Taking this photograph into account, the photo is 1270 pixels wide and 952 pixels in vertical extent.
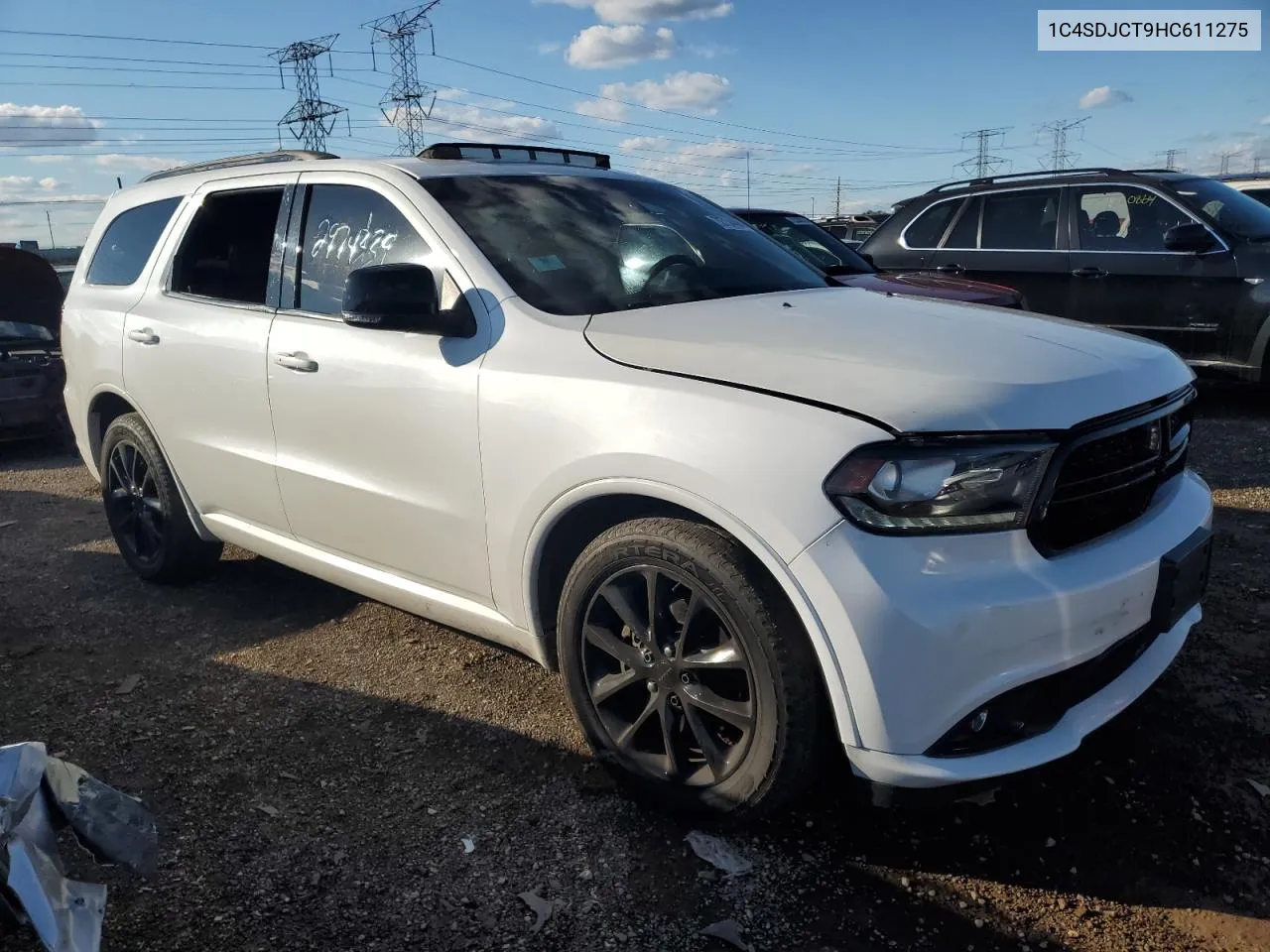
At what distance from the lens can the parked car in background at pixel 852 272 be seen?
561cm

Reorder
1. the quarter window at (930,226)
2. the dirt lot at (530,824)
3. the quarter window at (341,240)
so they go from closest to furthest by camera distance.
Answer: the dirt lot at (530,824) < the quarter window at (341,240) < the quarter window at (930,226)

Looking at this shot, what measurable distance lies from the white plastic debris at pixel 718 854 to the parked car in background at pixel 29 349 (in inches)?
289

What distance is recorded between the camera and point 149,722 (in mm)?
3285

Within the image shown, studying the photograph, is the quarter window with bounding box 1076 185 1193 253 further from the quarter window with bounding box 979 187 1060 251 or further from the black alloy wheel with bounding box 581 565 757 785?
the black alloy wheel with bounding box 581 565 757 785

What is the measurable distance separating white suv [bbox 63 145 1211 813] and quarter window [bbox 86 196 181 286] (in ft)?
2.35

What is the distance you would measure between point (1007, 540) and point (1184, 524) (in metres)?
0.74

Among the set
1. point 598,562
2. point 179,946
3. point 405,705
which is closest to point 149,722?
point 405,705

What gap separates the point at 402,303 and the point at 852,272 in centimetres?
429

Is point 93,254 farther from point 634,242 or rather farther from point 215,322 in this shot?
point 634,242

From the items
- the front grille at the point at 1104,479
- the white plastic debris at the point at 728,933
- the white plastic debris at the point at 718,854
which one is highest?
the front grille at the point at 1104,479

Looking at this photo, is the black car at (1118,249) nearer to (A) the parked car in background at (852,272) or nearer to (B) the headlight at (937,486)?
(A) the parked car in background at (852,272)

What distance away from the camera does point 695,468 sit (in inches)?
89.0

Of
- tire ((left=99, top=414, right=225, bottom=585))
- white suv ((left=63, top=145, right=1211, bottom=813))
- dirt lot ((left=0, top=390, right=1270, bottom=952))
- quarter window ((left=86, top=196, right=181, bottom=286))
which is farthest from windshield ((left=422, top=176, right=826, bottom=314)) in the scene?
tire ((left=99, top=414, right=225, bottom=585))

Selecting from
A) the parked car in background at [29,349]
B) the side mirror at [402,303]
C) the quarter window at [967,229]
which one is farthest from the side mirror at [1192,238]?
the parked car in background at [29,349]
